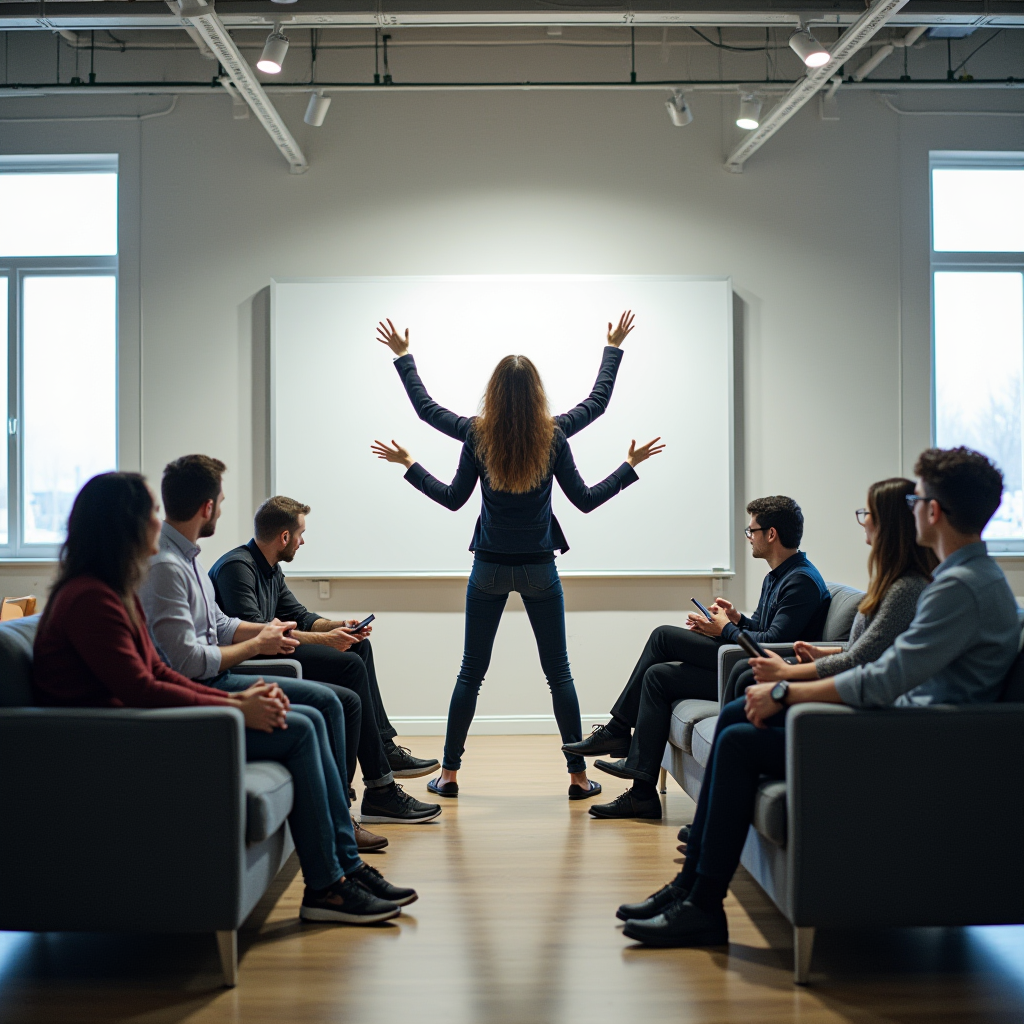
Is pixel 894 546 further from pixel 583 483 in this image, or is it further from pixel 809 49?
pixel 809 49

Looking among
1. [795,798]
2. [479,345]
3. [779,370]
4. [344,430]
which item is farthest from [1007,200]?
[795,798]

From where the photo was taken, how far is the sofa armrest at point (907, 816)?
2059mm

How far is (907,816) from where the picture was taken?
81.5 inches

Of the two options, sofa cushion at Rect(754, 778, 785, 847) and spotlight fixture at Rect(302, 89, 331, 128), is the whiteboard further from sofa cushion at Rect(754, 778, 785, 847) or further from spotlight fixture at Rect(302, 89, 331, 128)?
sofa cushion at Rect(754, 778, 785, 847)

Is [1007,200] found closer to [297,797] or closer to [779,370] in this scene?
[779,370]

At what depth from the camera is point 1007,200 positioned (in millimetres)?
5410

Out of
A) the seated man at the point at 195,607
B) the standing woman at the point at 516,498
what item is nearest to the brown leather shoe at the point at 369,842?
the seated man at the point at 195,607

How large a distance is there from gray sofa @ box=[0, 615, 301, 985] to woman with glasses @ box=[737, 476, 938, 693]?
4.48ft

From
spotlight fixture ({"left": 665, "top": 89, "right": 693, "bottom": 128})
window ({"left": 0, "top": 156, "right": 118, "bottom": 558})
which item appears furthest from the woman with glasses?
window ({"left": 0, "top": 156, "right": 118, "bottom": 558})

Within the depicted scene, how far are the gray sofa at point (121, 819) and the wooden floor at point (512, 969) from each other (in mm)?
87

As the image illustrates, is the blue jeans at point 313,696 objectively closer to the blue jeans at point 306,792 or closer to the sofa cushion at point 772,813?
the blue jeans at point 306,792

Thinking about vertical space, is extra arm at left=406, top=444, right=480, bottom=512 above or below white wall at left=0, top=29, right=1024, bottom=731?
below

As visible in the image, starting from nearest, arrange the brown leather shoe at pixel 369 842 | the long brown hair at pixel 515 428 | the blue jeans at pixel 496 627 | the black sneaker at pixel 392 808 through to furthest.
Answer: the brown leather shoe at pixel 369 842 → the black sneaker at pixel 392 808 → the long brown hair at pixel 515 428 → the blue jeans at pixel 496 627

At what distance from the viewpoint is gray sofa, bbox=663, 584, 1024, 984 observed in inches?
81.0
